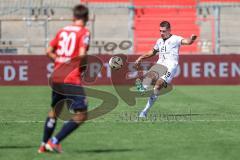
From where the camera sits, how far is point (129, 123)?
13.8 m

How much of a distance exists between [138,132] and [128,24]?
17.3 metres

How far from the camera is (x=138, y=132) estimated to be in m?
12.3

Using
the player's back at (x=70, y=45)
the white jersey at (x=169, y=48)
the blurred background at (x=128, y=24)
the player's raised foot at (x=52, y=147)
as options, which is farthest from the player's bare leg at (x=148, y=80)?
the blurred background at (x=128, y=24)

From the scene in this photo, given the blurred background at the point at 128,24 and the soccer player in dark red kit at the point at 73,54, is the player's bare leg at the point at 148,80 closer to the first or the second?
the soccer player in dark red kit at the point at 73,54

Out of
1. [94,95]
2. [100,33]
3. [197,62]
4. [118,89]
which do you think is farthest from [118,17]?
[94,95]

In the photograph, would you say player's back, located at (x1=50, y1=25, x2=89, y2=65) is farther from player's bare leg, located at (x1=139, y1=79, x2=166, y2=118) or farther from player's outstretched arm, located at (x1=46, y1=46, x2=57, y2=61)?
player's bare leg, located at (x1=139, y1=79, x2=166, y2=118)

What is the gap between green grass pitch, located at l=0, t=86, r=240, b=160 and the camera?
32.0 ft

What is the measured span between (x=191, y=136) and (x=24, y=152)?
10.3ft

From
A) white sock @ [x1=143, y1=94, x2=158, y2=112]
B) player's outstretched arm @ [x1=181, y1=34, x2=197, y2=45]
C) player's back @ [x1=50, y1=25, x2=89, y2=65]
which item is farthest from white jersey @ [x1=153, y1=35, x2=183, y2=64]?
player's back @ [x1=50, y1=25, x2=89, y2=65]

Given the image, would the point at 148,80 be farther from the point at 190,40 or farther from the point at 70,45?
the point at 70,45

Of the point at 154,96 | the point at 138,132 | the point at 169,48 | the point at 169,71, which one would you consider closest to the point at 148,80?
the point at 169,71

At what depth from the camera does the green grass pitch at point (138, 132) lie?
9.75 m

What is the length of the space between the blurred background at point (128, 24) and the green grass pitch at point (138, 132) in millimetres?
9274

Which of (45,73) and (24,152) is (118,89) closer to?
(45,73)
